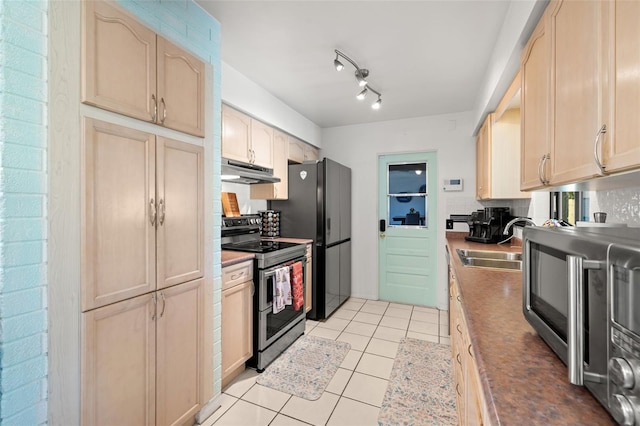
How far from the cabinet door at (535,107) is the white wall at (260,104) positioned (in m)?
2.15

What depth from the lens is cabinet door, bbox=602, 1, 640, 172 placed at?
28.5 inches

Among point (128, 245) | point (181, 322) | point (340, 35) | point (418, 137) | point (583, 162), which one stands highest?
point (340, 35)

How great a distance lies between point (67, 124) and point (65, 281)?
62cm

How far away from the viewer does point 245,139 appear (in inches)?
109

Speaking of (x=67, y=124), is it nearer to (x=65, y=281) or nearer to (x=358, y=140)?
(x=65, y=281)

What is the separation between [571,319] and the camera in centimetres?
59

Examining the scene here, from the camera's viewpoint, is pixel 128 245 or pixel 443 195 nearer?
pixel 128 245

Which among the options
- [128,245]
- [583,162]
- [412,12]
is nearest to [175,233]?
[128,245]

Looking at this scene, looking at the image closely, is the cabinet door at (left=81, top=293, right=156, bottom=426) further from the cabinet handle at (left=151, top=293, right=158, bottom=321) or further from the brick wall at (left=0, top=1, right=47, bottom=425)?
the brick wall at (left=0, top=1, right=47, bottom=425)

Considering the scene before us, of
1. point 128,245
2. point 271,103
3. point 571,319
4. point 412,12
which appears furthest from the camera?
point 271,103

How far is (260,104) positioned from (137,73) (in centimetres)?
165

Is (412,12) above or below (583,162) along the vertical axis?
above

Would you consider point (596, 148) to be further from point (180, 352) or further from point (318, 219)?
point (318, 219)

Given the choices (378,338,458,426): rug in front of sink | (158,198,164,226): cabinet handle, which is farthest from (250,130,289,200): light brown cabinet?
(378,338,458,426): rug in front of sink
